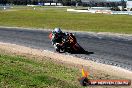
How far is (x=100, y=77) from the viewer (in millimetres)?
13023

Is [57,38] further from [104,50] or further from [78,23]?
[78,23]

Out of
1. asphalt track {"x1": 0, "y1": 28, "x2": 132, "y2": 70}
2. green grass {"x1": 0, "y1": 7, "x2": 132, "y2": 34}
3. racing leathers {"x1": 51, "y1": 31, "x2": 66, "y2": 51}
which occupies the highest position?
racing leathers {"x1": 51, "y1": 31, "x2": 66, "y2": 51}

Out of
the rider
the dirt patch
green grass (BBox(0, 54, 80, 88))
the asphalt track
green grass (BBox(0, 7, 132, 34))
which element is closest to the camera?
green grass (BBox(0, 54, 80, 88))

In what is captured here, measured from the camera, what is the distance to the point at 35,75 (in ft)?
40.8

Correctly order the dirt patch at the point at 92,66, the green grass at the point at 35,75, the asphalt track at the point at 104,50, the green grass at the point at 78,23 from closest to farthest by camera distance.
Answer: the green grass at the point at 35,75 < the dirt patch at the point at 92,66 < the asphalt track at the point at 104,50 < the green grass at the point at 78,23

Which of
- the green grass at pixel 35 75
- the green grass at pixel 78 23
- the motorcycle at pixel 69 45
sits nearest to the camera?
the green grass at pixel 35 75

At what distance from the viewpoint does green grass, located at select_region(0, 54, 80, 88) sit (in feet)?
36.3

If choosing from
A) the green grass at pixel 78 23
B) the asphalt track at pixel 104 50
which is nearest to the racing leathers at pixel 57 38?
the asphalt track at pixel 104 50

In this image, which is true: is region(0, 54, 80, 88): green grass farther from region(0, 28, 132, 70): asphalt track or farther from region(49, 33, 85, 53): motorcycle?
region(49, 33, 85, 53): motorcycle

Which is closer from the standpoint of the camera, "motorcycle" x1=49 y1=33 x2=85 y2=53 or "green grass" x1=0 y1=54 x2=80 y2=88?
"green grass" x1=0 y1=54 x2=80 y2=88

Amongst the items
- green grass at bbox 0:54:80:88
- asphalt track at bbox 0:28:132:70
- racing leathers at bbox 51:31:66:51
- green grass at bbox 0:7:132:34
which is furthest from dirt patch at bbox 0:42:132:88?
green grass at bbox 0:7:132:34

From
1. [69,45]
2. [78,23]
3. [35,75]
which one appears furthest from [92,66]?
[78,23]

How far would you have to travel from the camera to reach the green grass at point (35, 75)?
1105 centimetres

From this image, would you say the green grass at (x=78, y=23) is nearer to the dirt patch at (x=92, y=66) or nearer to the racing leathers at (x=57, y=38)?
the racing leathers at (x=57, y=38)
